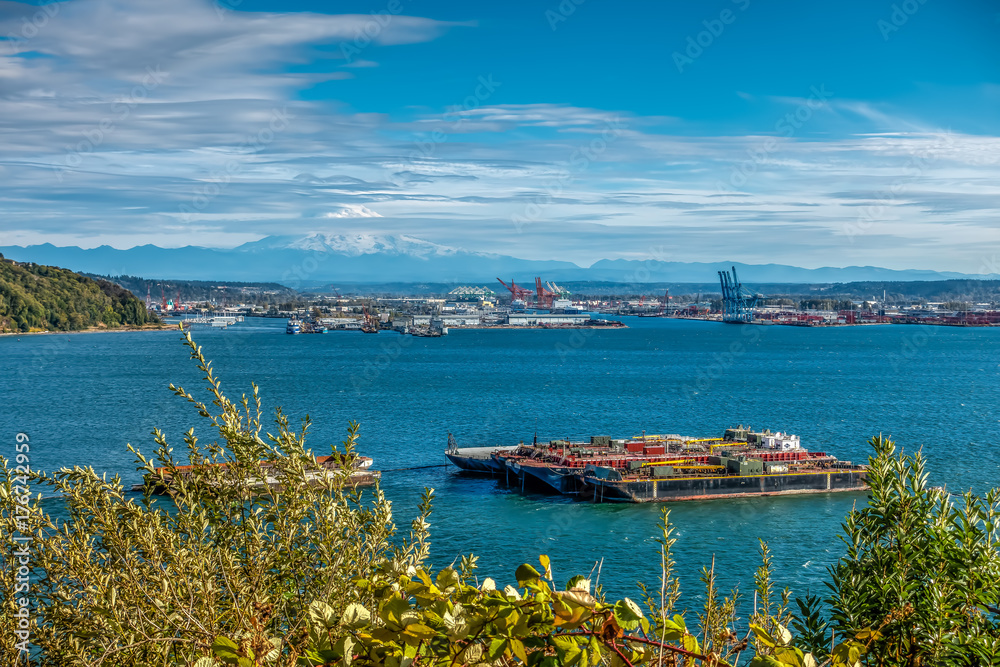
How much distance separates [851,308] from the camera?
13225 centimetres

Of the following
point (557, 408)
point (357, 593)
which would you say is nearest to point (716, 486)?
point (557, 408)

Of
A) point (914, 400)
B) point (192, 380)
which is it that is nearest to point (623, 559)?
point (914, 400)

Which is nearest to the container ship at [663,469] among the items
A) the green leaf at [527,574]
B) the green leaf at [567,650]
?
the green leaf at [527,574]

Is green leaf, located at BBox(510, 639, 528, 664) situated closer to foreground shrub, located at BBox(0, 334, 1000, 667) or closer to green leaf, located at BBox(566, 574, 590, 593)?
foreground shrub, located at BBox(0, 334, 1000, 667)

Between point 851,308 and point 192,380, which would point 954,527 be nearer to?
point 192,380

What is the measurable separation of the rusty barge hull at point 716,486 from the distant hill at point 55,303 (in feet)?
242

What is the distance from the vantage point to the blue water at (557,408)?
53.6ft

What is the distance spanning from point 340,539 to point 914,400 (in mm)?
40635

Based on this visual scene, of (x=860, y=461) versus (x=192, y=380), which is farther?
(x=192, y=380)

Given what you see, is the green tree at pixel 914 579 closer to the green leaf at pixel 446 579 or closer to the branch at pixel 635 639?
the branch at pixel 635 639

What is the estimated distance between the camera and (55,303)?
82438 mm

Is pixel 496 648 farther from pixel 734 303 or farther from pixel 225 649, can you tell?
pixel 734 303

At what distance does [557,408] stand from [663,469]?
14.7 meters

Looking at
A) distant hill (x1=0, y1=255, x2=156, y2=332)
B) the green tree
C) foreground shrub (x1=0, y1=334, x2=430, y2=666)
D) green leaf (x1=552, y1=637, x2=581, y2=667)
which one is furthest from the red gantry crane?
green leaf (x1=552, y1=637, x2=581, y2=667)
